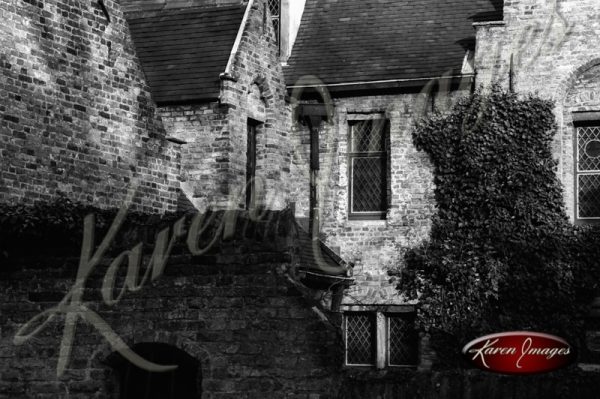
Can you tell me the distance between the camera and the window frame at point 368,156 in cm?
2194

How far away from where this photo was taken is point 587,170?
2094 centimetres

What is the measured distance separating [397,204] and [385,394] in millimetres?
12423

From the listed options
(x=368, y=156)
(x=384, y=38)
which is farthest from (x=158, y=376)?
(x=384, y=38)

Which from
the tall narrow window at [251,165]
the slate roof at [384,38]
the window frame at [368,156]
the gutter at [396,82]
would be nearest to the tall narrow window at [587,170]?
the gutter at [396,82]

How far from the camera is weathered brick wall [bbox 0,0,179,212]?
1727 cm

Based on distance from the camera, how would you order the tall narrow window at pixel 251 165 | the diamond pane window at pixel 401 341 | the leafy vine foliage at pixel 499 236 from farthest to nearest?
1. the tall narrow window at pixel 251 165
2. the diamond pane window at pixel 401 341
3. the leafy vine foliage at pixel 499 236

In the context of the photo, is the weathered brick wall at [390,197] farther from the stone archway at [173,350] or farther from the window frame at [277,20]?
the stone archway at [173,350]

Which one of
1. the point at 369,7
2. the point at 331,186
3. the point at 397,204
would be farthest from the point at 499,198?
the point at 369,7

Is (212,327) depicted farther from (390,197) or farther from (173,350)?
(390,197)

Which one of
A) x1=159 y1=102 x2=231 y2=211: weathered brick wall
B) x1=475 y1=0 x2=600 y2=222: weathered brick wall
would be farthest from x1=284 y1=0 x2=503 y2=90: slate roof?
x1=159 y1=102 x2=231 y2=211: weathered brick wall

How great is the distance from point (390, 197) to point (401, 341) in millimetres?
2774

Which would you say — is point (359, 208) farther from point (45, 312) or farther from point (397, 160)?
point (45, 312)

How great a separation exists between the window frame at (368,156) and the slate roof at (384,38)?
2.68 ft

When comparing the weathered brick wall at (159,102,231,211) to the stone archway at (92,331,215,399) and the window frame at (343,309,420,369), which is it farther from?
the stone archway at (92,331,215,399)
